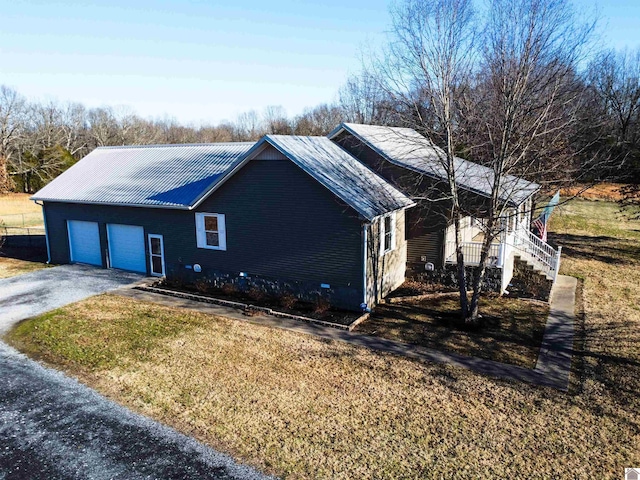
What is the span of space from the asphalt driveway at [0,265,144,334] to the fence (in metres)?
8.31

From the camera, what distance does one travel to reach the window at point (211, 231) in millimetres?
17906

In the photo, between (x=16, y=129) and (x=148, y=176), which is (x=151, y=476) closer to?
(x=148, y=176)

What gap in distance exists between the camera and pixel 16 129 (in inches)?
2260

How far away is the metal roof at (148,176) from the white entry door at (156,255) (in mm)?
1694

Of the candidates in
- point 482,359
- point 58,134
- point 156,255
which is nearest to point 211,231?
point 156,255

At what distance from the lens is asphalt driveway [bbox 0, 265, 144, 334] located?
1599 cm

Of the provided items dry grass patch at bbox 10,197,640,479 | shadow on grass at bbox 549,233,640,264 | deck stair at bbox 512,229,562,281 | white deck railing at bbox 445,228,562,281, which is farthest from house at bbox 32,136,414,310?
shadow on grass at bbox 549,233,640,264

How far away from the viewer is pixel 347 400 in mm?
10188

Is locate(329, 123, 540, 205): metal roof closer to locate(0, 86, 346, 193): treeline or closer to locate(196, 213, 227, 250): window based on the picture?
locate(196, 213, 227, 250): window

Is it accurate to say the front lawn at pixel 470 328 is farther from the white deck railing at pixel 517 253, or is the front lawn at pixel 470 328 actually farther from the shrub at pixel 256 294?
the shrub at pixel 256 294

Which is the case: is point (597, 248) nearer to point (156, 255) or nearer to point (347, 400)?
point (347, 400)

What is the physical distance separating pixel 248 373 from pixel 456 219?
7.88 meters

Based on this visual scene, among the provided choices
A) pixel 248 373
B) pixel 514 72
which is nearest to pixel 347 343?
pixel 248 373

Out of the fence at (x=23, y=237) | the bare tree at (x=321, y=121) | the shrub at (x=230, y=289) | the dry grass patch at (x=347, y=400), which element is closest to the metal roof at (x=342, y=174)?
the dry grass patch at (x=347, y=400)
